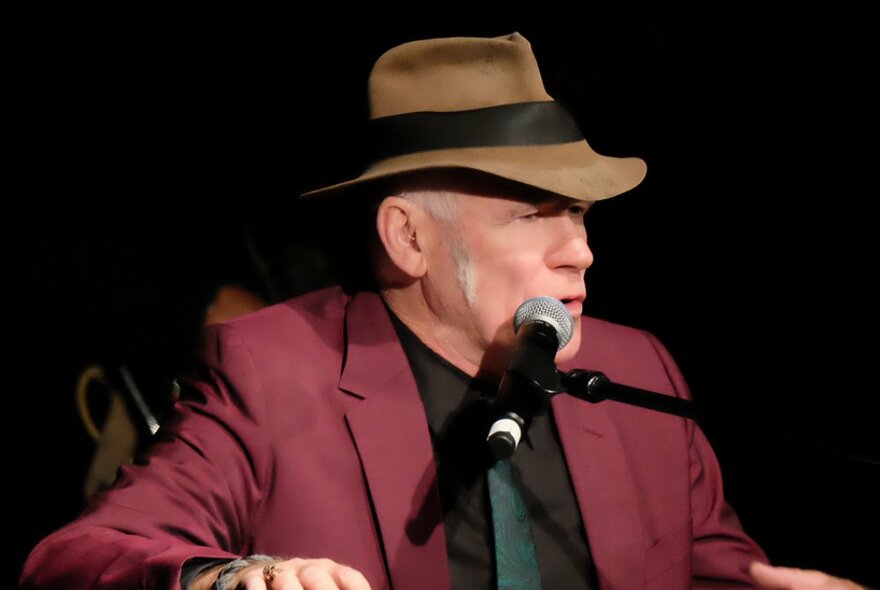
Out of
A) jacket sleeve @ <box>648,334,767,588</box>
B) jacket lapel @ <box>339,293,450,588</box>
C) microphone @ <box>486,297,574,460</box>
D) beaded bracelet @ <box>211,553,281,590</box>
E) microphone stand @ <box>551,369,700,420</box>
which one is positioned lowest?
Result: jacket sleeve @ <box>648,334,767,588</box>

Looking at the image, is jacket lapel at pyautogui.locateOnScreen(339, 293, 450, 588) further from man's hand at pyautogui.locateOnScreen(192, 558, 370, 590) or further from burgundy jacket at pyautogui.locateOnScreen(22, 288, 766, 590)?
man's hand at pyautogui.locateOnScreen(192, 558, 370, 590)

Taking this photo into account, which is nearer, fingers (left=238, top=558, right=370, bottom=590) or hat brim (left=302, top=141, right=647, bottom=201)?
fingers (left=238, top=558, right=370, bottom=590)

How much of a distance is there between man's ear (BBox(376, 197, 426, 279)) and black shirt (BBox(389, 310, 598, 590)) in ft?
0.53

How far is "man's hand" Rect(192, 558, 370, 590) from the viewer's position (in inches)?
46.3

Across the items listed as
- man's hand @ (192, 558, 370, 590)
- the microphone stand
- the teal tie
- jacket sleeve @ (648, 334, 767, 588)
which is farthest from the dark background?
man's hand @ (192, 558, 370, 590)

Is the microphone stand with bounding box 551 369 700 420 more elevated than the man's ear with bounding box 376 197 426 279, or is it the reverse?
the man's ear with bounding box 376 197 426 279

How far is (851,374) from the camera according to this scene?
2320 mm

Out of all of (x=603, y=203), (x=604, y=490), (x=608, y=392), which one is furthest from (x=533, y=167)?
(x=603, y=203)

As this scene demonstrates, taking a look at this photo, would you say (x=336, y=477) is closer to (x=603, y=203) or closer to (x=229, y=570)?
(x=229, y=570)

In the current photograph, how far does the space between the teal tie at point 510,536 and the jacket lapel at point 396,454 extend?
12cm

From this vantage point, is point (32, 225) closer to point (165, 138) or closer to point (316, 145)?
point (165, 138)

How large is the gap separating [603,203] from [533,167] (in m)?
1.08

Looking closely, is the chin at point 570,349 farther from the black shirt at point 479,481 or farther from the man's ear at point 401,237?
the man's ear at point 401,237

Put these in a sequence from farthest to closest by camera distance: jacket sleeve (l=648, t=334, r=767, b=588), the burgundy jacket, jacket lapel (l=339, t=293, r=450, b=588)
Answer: jacket sleeve (l=648, t=334, r=767, b=588), jacket lapel (l=339, t=293, r=450, b=588), the burgundy jacket
